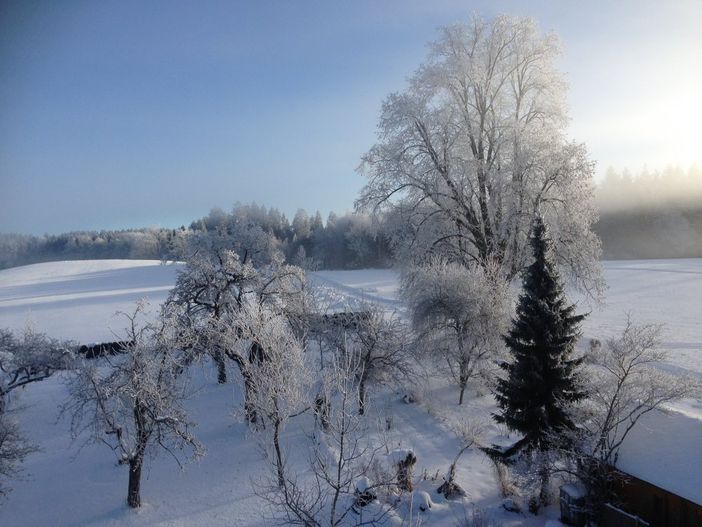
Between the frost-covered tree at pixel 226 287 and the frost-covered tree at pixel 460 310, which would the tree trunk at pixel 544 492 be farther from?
the frost-covered tree at pixel 226 287

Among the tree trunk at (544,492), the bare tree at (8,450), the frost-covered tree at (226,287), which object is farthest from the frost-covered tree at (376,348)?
the bare tree at (8,450)

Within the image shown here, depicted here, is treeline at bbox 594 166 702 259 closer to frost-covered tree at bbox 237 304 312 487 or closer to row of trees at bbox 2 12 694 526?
row of trees at bbox 2 12 694 526

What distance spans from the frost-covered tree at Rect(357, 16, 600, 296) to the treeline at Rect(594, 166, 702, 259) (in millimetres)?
51772

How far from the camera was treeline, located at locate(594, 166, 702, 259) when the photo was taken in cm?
5731

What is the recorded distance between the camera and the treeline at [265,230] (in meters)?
71.7

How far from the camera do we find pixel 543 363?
9.96m

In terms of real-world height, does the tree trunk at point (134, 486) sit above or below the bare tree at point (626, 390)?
below

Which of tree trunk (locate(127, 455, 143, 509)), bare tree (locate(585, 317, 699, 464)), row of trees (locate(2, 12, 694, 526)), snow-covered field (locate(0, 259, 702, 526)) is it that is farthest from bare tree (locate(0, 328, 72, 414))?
bare tree (locate(585, 317, 699, 464))

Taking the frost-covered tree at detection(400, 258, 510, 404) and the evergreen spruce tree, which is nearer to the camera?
the evergreen spruce tree

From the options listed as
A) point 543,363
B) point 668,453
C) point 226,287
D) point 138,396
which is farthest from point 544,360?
point 226,287

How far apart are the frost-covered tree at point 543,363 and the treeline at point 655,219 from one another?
56.4m

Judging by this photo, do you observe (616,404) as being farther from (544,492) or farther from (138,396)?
(138,396)

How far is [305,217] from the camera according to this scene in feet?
339

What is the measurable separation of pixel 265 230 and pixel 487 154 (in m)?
61.2
